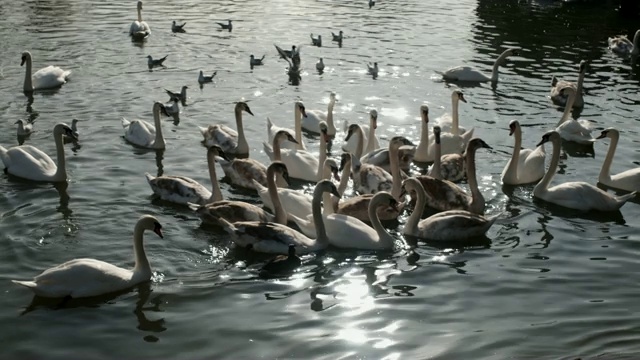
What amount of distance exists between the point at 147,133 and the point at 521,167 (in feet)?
24.4

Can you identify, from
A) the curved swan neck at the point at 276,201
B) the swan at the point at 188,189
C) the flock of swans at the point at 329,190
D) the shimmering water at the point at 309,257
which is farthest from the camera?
the swan at the point at 188,189

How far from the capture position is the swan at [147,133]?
17.5 meters

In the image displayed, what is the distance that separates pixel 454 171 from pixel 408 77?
371 inches

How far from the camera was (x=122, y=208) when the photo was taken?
1413 cm

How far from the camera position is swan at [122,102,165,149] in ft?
57.5

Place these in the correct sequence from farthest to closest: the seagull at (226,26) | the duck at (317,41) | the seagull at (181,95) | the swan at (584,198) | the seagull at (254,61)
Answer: the seagull at (226,26), the duck at (317,41), the seagull at (254,61), the seagull at (181,95), the swan at (584,198)

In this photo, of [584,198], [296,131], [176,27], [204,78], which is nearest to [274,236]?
[584,198]

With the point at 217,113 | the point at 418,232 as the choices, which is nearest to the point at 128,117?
the point at 217,113

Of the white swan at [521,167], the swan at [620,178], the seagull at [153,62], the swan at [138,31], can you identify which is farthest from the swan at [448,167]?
the swan at [138,31]

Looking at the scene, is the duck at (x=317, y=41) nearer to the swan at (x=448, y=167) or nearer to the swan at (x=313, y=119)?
the swan at (x=313, y=119)

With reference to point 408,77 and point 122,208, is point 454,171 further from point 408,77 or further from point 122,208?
point 408,77

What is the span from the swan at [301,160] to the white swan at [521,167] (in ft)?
10.9

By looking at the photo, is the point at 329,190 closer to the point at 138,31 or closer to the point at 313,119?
the point at 313,119

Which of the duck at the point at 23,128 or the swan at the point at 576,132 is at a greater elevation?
the duck at the point at 23,128
